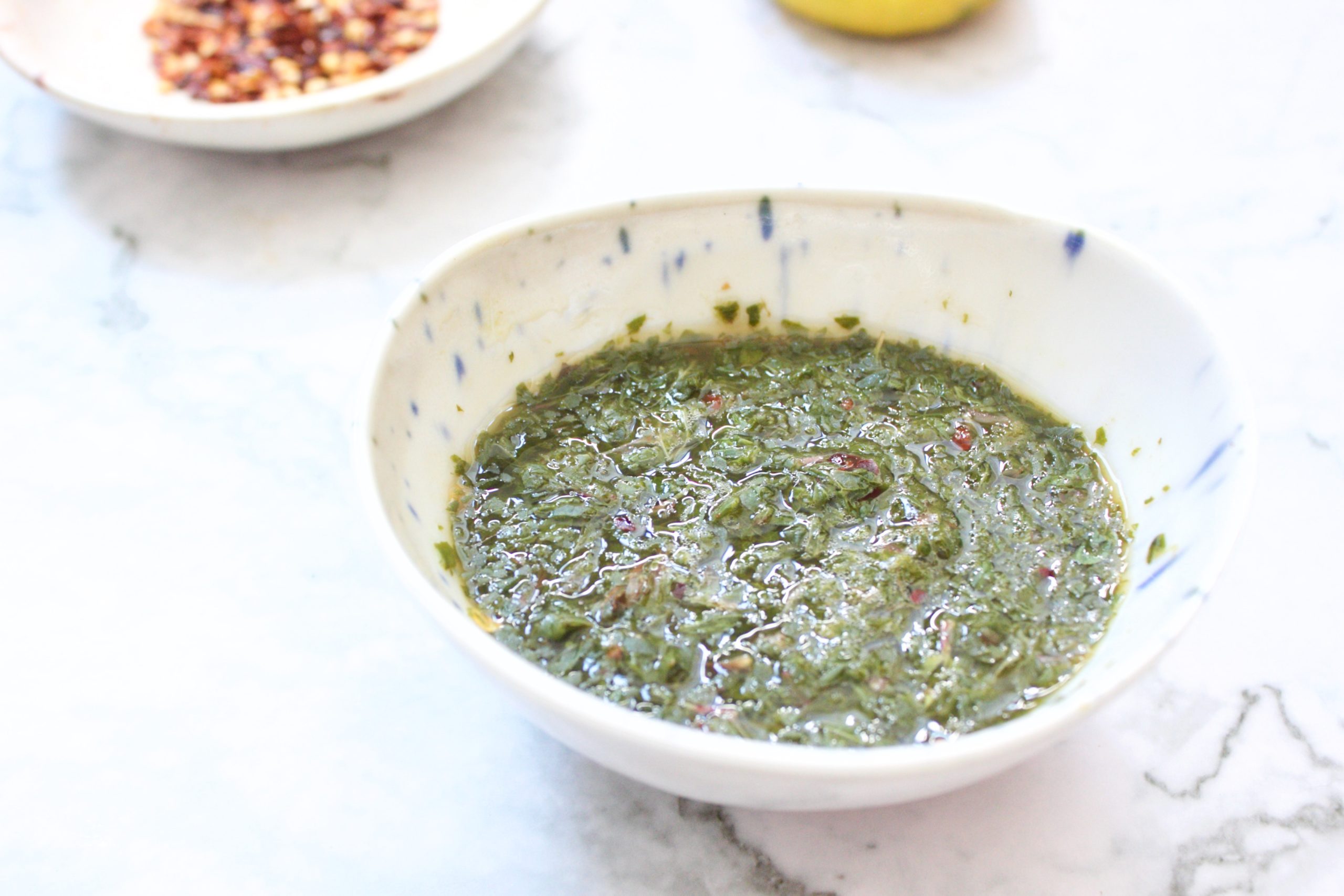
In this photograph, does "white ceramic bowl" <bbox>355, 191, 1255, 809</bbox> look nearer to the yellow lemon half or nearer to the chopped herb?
the chopped herb

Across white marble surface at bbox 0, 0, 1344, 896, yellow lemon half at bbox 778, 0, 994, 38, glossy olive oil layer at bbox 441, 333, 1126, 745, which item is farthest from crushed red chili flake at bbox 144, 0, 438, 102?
glossy olive oil layer at bbox 441, 333, 1126, 745

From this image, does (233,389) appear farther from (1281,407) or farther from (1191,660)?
(1281,407)

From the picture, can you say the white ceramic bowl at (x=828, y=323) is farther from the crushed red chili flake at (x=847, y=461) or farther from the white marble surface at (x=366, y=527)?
the crushed red chili flake at (x=847, y=461)

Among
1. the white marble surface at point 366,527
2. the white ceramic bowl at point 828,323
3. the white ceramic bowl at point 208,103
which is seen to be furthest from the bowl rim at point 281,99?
the white ceramic bowl at point 828,323

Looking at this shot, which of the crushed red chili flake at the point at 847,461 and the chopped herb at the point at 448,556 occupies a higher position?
the crushed red chili flake at the point at 847,461

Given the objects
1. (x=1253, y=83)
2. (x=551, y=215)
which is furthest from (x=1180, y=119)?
(x=551, y=215)
